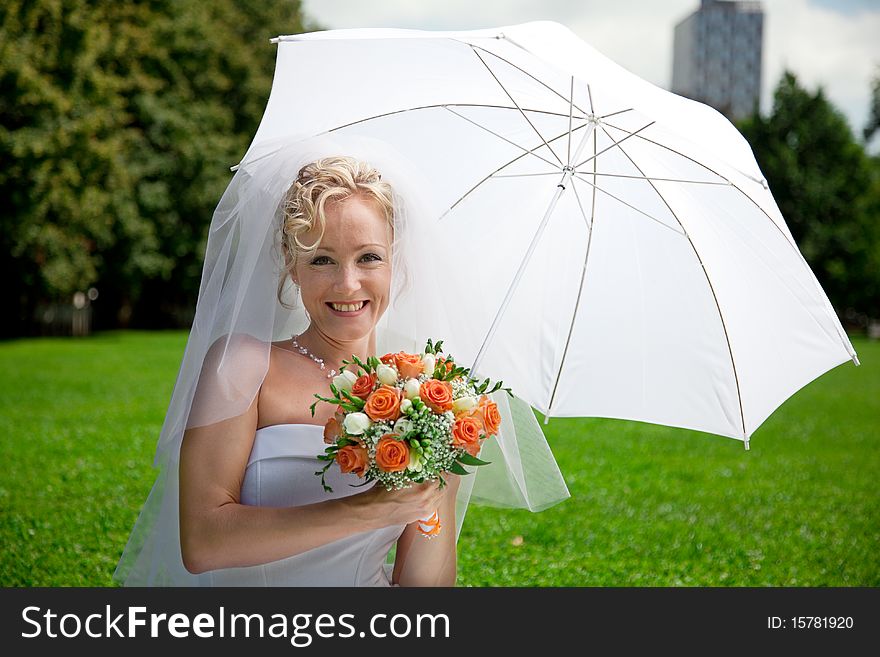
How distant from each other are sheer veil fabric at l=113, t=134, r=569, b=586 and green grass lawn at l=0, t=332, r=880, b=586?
260 centimetres

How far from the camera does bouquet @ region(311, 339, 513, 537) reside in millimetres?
2303

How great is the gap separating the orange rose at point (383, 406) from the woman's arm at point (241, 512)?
0.24m

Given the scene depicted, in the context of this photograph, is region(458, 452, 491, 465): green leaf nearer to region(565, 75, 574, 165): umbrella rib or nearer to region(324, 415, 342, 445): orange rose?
region(324, 415, 342, 445): orange rose

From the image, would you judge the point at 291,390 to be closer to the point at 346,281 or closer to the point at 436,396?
the point at 346,281

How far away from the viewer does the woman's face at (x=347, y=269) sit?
2631mm

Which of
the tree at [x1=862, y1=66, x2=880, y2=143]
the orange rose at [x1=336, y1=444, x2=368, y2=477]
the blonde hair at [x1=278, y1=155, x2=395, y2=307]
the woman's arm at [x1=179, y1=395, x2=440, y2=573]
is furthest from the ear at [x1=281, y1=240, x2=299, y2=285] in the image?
the tree at [x1=862, y1=66, x2=880, y2=143]

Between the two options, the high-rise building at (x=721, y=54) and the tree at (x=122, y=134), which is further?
the high-rise building at (x=721, y=54)

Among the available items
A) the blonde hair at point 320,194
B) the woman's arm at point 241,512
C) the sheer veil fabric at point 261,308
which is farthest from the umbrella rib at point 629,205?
the woman's arm at point 241,512

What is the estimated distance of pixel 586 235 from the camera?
12.1 ft

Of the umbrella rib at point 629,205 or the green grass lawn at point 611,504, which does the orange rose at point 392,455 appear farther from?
the green grass lawn at point 611,504

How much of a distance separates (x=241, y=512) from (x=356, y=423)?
1.61 ft

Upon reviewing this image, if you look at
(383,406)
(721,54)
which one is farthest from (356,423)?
(721,54)
